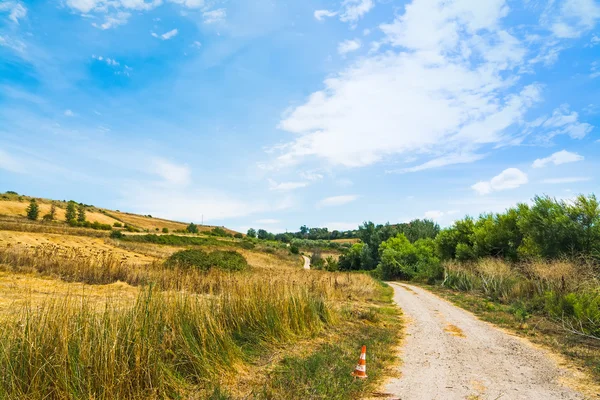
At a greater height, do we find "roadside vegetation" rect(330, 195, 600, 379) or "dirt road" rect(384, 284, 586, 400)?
"roadside vegetation" rect(330, 195, 600, 379)

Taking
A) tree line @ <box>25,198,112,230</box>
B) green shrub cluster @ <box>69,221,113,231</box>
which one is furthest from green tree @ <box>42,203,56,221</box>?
green shrub cluster @ <box>69,221,113,231</box>

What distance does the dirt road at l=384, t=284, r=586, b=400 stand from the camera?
5.74 metres

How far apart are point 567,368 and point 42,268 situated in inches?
843

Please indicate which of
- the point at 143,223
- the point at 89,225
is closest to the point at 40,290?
the point at 89,225

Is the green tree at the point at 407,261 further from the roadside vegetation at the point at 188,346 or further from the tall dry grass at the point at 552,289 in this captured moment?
the roadside vegetation at the point at 188,346

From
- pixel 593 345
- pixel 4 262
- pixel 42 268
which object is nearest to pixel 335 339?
pixel 593 345

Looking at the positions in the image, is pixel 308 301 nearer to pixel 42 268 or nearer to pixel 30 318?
pixel 30 318

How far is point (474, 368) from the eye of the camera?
7156 mm

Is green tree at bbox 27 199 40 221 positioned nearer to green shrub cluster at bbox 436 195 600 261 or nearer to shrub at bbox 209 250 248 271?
shrub at bbox 209 250 248 271

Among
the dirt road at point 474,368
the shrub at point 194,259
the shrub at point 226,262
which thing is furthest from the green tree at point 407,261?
the dirt road at point 474,368

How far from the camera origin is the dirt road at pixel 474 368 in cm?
574

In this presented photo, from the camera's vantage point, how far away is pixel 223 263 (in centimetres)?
2514

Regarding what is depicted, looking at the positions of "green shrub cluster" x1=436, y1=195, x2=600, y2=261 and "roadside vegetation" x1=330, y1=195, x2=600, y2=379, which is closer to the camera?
"roadside vegetation" x1=330, y1=195, x2=600, y2=379

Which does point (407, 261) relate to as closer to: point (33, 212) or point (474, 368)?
point (474, 368)
